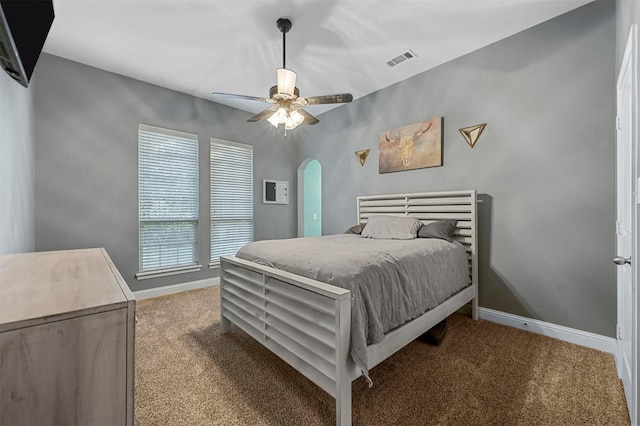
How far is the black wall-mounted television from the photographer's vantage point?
0.91 m

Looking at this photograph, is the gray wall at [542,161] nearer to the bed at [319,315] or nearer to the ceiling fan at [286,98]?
the bed at [319,315]

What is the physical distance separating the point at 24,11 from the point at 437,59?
339 centimetres

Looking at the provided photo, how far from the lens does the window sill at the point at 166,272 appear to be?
3539 millimetres

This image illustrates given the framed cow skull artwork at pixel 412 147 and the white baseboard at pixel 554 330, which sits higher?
the framed cow skull artwork at pixel 412 147

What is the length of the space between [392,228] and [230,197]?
268 centimetres

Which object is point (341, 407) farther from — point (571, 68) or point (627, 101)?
point (571, 68)

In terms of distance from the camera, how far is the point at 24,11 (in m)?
0.96

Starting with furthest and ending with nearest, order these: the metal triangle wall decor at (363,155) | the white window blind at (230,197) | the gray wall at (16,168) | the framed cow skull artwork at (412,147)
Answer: the white window blind at (230,197) < the metal triangle wall decor at (363,155) < the framed cow skull artwork at (412,147) < the gray wall at (16,168)

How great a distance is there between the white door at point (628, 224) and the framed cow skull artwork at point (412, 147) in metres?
1.50

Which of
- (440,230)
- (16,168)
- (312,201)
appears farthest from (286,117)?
(312,201)

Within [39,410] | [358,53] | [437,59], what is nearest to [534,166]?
[437,59]

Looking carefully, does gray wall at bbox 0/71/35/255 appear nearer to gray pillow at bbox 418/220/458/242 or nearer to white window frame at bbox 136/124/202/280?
white window frame at bbox 136/124/202/280

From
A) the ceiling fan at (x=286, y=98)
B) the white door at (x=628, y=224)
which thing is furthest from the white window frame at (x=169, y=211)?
the white door at (x=628, y=224)

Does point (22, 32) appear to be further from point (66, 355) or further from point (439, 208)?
point (439, 208)
